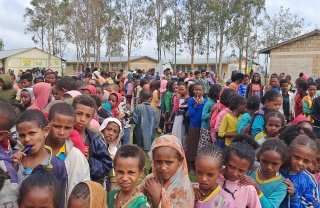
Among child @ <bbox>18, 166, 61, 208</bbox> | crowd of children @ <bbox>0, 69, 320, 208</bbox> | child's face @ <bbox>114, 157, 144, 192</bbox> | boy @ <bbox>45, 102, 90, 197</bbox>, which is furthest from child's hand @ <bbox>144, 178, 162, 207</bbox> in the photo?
boy @ <bbox>45, 102, 90, 197</bbox>

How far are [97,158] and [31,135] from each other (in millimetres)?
730

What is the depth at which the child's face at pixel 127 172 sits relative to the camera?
2.23 m

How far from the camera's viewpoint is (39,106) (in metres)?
3.90

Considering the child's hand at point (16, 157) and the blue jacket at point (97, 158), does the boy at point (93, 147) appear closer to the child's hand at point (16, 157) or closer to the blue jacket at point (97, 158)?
the blue jacket at point (97, 158)

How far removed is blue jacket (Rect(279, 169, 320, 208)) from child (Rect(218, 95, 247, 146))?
5.97ft

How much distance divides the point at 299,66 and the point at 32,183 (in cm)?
2033

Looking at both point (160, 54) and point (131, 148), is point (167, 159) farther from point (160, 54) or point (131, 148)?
point (160, 54)

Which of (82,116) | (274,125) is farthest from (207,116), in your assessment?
(82,116)

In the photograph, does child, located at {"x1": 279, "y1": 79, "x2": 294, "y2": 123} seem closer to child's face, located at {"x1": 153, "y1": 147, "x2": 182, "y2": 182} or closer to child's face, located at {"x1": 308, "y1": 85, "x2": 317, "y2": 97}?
child's face, located at {"x1": 308, "y1": 85, "x2": 317, "y2": 97}

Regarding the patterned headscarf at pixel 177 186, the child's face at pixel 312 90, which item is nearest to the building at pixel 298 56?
the child's face at pixel 312 90

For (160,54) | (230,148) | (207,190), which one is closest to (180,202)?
(207,190)

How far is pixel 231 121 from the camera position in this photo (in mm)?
4691

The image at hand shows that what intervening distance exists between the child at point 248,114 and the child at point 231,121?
0.43 feet

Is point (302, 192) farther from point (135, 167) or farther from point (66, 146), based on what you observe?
point (66, 146)
